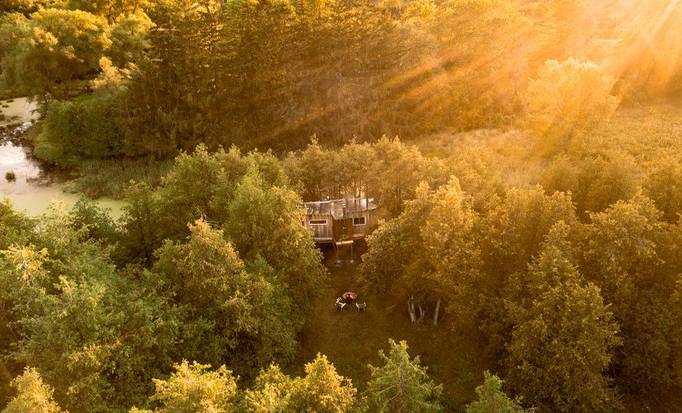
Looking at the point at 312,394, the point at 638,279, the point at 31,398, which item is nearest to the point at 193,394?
the point at 312,394

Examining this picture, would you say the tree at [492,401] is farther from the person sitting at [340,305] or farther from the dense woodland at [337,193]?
the person sitting at [340,305]

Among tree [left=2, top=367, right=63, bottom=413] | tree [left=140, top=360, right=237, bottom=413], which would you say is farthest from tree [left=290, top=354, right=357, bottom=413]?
tree [left=2, top=367, right=63, bottom=413]

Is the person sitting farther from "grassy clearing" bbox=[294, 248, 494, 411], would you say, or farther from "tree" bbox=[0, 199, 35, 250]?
"tree" bbox=[0, 199, 35, 250]

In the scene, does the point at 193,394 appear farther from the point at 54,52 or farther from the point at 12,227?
the point at 54,52

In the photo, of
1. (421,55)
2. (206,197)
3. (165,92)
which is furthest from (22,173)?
(421,55)

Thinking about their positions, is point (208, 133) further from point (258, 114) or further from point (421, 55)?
point (421, 55)
